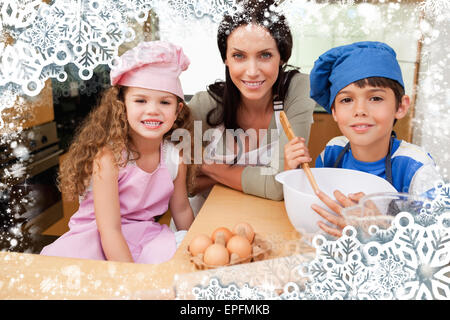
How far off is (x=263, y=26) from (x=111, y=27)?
34 cm

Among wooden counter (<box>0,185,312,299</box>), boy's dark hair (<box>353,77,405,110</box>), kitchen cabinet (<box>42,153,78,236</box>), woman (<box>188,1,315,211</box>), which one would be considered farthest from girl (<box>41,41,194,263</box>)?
kitchen cabinet (<box>42,153,78,236</box>)

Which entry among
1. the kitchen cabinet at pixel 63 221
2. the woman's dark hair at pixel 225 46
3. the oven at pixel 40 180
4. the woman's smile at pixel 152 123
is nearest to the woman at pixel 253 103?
the woman's dark hair at pixel 225 46

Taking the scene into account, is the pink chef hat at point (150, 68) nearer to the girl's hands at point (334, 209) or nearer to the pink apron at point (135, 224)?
the pink apron at point (135, 224)

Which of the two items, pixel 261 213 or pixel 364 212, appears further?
pixel 261 213

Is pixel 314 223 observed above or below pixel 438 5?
below

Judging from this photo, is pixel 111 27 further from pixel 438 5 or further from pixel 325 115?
pixel 325 115

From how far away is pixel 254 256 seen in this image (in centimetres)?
60

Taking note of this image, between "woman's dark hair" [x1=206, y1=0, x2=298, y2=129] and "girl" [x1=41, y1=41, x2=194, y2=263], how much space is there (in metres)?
0.12

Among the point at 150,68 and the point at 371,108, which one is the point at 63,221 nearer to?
the point at 150,68

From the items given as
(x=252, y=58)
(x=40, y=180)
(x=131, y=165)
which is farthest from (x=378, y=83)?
(x=40, y=180)

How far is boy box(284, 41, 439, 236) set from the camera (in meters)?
0.69

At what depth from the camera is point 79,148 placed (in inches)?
35.4

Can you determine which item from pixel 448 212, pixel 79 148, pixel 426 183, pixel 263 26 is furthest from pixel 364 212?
pixel 79 148

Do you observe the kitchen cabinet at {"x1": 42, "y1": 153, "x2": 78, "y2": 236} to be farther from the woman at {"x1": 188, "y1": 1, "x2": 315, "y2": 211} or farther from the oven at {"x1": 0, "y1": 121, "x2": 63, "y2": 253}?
the woman at {"x1": 188, "y1": 1, "x2": 315, "y2": 211}
